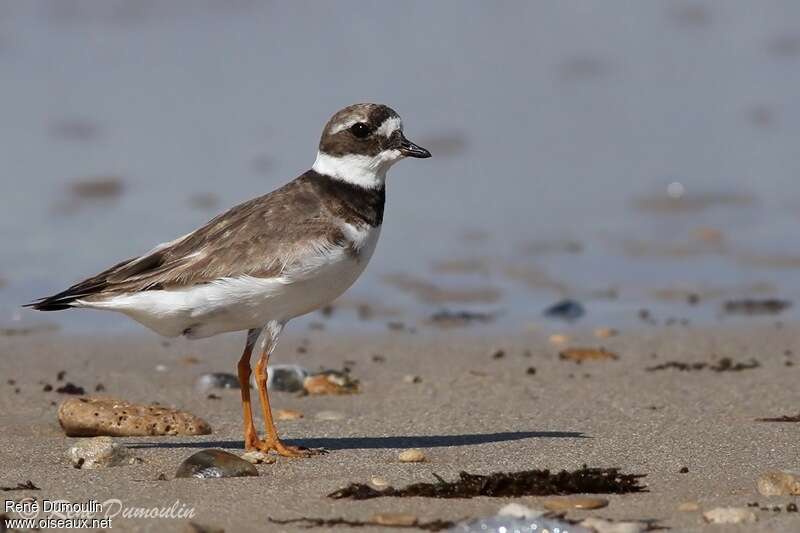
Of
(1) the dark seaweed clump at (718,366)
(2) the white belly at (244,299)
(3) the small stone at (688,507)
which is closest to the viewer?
(3) the small stone at (688,507)

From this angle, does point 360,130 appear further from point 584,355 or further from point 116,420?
point 584,355

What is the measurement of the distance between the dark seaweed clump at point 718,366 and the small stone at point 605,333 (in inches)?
34.9

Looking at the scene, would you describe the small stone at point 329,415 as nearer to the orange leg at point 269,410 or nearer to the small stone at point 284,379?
the small stone at point 284,379

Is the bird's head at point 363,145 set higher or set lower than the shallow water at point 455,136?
lower

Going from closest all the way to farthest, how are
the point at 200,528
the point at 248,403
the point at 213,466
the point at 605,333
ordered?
1. the point at 200,528
2. the point at 213,466
3. the point at 248,403
4. the point at 605,333

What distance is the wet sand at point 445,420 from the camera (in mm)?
4840

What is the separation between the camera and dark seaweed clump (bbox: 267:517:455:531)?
4.41 metres

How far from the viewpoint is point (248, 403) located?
6.12 m

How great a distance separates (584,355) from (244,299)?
304 cm

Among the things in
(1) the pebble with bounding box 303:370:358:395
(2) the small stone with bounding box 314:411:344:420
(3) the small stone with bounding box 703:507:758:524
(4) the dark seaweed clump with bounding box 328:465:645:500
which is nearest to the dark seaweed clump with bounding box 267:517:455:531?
(4) the dark seaweed clump with bounding box 328:465:645:500

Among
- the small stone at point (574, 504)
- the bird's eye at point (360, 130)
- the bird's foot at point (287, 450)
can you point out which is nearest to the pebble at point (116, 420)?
the bird's foot at point (287, 450)

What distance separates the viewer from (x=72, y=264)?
10.4 m

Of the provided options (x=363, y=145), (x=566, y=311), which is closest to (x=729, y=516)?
(x=363, y=145)

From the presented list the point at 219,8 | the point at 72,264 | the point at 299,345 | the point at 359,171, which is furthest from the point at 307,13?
the point at 359,171
